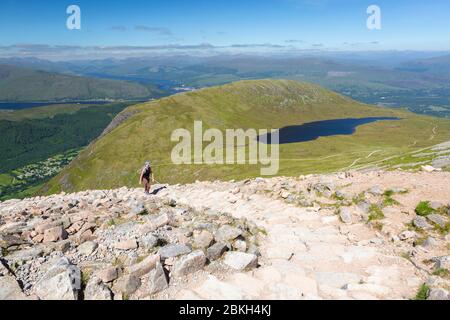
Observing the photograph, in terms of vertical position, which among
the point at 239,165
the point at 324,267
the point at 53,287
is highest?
the point at 53,287

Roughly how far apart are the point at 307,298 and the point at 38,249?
12718mm

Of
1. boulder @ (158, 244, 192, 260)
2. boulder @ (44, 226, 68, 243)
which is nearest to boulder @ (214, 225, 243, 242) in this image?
boulder @ (158, 244, 192, 260)

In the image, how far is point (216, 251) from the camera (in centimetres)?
1600

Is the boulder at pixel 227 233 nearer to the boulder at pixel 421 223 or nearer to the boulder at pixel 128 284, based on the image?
the boulder at pixel 128 284

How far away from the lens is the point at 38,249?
15.6 m

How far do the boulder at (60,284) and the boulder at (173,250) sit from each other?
148 inches

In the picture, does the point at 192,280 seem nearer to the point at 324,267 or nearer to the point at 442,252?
the point at 324,267

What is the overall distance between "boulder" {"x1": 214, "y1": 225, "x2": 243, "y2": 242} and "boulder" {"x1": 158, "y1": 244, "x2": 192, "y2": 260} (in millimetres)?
2216

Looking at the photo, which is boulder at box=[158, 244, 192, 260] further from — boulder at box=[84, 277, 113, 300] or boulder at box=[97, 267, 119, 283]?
boulder at box=[84, 277, 113, 300]

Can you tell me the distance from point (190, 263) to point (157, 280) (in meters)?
1.76

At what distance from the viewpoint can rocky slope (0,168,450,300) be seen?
13.3 meters
